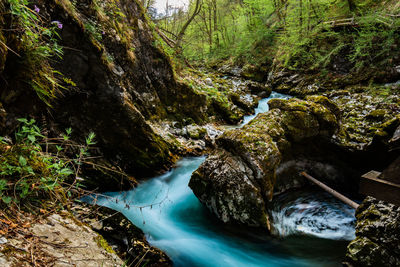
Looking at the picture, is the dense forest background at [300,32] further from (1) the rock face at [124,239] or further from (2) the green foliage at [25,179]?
(2) the green foliage at [25,179]

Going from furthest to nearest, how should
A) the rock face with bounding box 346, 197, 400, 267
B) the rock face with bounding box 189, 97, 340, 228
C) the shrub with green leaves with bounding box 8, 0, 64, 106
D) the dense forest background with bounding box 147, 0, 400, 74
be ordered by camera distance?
the dense forest background with bounding box 147, 0, 400, 74, the rock face with bounding box 189, 97, 340, 228, the rock face with bounding box 346, 197, 400, 267, the shrub with green leaves with bounding box 8, 0, 64, 106

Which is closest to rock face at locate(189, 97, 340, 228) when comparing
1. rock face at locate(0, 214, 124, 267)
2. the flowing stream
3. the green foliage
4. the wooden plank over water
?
the flowing stream

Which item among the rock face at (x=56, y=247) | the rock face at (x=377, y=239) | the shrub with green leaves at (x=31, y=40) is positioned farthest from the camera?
the rock face at (x=377, y=239)

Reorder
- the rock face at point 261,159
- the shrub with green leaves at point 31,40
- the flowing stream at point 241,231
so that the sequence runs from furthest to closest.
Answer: the rock face at point 261,159, the flowing stream at point 241,231, the shrub with green leaves at point 31,40

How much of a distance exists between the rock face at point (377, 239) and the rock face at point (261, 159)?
1.42m

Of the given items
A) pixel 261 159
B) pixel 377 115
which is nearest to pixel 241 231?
pixel 261 159

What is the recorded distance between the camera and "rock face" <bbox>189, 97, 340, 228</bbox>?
13.0 ft

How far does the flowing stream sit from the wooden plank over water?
2.16 m

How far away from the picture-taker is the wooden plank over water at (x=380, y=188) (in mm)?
2078

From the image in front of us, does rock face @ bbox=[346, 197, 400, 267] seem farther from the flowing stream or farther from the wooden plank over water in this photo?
the wooden plank over water

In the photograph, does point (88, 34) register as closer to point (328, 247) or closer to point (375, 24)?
point (328, 247)

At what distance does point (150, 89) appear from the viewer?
656cm

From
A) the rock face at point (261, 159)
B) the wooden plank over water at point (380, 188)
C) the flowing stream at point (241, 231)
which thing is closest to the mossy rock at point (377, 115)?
the rock face at point (261, 159)

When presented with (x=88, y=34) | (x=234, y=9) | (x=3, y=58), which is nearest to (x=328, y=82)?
(x=88, y=34)
